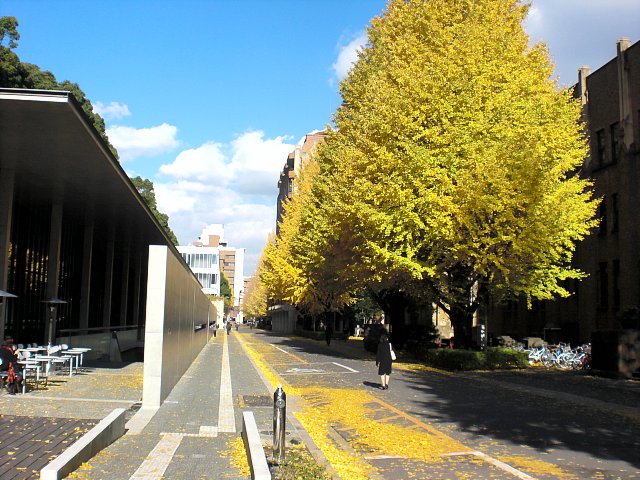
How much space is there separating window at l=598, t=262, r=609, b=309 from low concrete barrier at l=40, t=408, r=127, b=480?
2763cm

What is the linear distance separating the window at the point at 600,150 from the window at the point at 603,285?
513 centimetres

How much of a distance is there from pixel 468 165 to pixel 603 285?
588 inches

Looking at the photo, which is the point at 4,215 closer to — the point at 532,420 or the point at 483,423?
the point at 483,423

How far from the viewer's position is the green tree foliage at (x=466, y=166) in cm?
2056

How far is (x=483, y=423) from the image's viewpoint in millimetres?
11812

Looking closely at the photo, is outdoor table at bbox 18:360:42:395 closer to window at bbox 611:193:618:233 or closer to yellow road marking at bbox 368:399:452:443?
yellow road marking at bbox 368:399:452:443

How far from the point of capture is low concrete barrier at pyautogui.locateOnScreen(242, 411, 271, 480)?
6.62m

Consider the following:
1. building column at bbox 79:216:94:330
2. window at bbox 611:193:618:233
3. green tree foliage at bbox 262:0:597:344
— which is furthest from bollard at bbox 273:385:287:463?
window at bbox 611:193:618:233

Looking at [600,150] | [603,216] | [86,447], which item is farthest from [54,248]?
[600,150]

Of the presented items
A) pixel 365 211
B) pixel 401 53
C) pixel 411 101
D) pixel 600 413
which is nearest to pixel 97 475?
pixel 600 413

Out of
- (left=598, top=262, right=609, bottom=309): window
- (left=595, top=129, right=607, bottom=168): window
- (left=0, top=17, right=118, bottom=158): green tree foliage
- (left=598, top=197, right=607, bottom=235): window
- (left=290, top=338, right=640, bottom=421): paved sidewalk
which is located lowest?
(left=290, top=338, right=640, bottom=421): paved sidewalk

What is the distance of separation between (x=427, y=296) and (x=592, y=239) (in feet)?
41.8

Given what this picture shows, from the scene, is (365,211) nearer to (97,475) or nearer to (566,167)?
(566,167)

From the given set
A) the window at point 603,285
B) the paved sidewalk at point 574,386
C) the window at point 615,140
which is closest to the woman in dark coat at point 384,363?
the paved sidewalk at point 574,386
